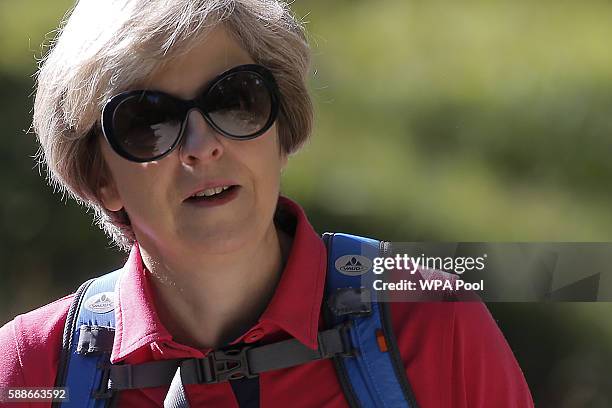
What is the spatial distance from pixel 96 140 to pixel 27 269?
225 centimetres

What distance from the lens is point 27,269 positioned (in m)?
4.35

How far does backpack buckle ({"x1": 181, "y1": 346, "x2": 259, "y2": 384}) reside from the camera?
6.72 ft

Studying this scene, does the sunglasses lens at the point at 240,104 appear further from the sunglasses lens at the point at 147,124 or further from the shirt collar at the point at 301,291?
the shirt collar at the point at 301,291

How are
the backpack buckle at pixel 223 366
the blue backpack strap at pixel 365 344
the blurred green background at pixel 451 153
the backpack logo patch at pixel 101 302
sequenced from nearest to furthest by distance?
the blue backpack strap at pixel 365 344 < the backpack buckle at pixel 223 366 < the backpack logo patch at pixel 101 302 < the blurred green background at pixel 451 153

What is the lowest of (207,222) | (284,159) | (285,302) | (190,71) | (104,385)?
(104,385)

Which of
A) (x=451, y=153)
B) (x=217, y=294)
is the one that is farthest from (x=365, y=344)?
(x=451, y=153)

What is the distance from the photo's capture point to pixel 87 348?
2.13m

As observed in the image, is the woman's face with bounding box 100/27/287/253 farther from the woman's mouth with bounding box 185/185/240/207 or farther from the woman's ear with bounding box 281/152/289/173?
the woman's ear with bounding box 281/152/289/173

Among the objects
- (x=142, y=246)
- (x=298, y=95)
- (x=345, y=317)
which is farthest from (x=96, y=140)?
(x=345, y=317)

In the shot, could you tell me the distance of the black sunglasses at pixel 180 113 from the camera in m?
2.03

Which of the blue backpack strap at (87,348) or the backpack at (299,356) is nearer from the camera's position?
the backpack at (299,356)

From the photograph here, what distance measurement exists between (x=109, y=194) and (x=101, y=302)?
220 mm

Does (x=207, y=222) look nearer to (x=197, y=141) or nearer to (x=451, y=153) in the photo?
(x=197, y=141)

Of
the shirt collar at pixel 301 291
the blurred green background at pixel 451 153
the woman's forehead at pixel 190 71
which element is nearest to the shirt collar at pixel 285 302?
the shirt collar at pixel 301 291
